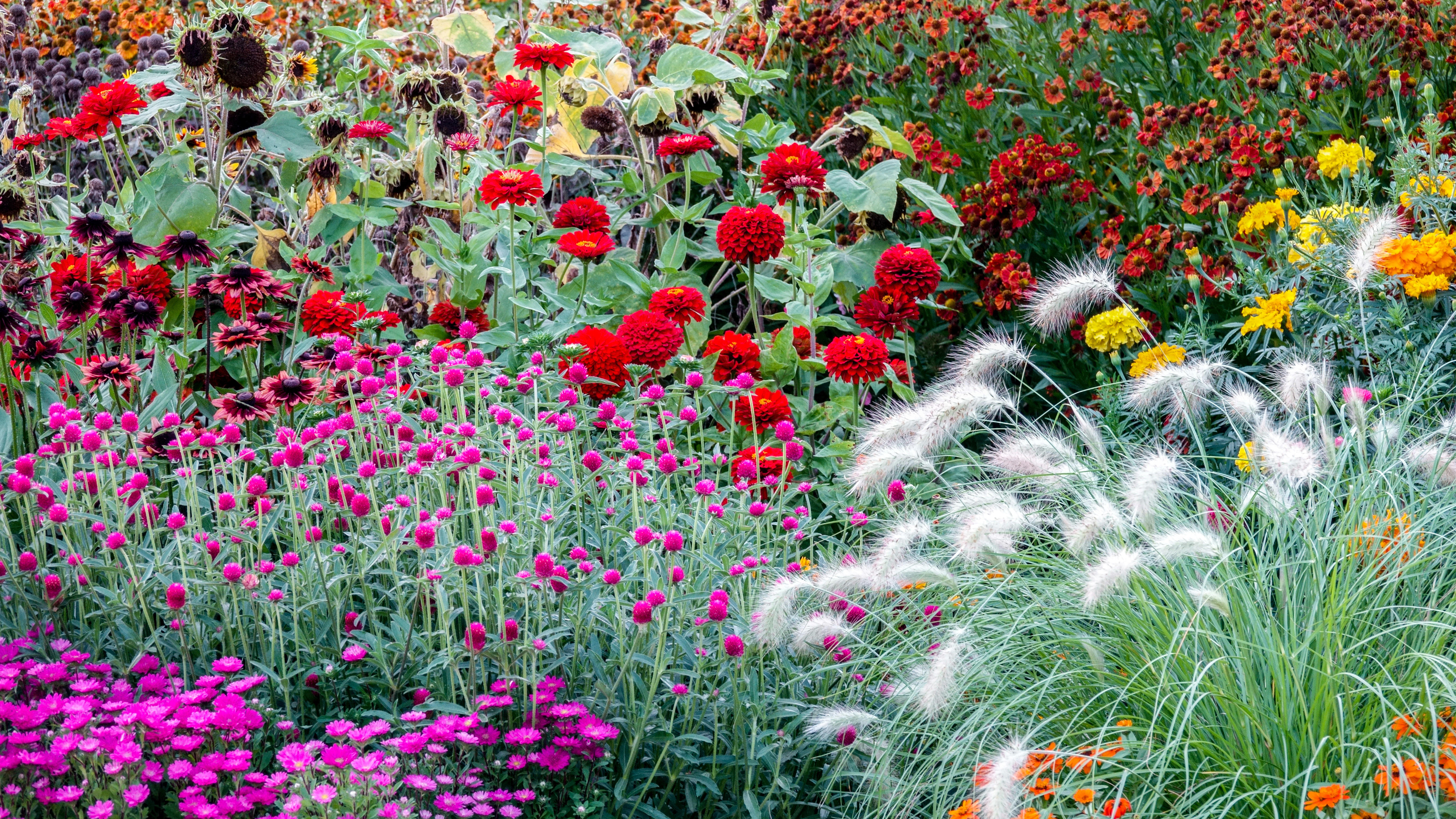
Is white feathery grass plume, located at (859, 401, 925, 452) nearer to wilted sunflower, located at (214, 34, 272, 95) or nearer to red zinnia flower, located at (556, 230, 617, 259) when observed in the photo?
red zinnia flower, located at (556, 230, 617, 259)

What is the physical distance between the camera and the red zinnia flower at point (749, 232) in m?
3.58

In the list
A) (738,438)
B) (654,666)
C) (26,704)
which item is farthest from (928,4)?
(26,704)

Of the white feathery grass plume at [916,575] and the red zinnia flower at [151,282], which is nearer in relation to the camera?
the white feathery grass plume at [916,575]

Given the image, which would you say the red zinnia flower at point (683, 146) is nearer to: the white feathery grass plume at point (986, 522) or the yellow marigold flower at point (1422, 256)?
the white feathery grass plume at point (986, 522)

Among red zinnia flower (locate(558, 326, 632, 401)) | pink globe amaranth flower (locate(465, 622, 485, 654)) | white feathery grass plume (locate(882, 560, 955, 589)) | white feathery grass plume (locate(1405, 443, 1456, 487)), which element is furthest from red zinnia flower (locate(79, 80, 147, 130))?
white feathery grass plume (locate(1405, 443, 1456, 487))

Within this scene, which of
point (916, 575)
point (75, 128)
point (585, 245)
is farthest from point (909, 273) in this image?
point (75, 128)

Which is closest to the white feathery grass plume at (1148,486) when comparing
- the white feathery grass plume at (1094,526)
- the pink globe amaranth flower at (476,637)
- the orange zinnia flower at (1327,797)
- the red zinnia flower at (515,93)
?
the white feathery grass plume at (1094,526)

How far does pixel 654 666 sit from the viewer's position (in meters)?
2.23

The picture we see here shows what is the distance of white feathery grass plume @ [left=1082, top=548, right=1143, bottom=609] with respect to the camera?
77.8 inches

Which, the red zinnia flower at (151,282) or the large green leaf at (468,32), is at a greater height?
the large green leaf at (468,32)

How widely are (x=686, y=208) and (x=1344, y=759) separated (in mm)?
2890

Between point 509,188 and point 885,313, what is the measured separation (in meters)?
1.16

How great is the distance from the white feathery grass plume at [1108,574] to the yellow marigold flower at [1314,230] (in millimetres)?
1742

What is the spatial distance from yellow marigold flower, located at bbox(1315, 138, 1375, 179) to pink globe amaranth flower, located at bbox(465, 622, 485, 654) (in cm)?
289
